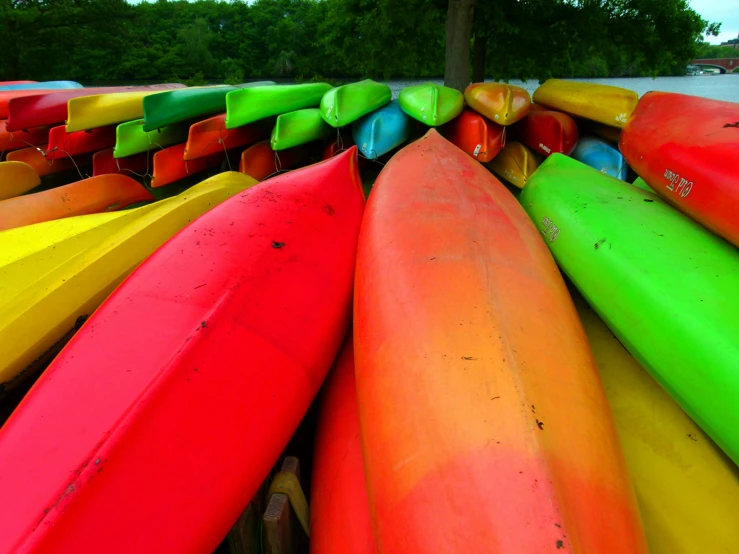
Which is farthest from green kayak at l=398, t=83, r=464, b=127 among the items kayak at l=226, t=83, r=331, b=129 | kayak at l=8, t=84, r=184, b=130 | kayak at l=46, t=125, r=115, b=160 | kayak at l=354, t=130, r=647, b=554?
kayak at l=8, t=84, r=184, b=130

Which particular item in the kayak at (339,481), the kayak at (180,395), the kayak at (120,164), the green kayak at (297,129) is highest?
the green kayak at (297,129)

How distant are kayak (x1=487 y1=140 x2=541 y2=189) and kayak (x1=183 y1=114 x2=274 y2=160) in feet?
5.40

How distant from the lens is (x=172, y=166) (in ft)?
9.59

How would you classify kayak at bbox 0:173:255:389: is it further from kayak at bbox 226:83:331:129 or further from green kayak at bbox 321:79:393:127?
green kayak at bbox 321:79:393:127

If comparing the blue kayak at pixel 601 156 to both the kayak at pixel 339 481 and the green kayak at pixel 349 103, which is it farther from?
the kayak at pixel 339 481

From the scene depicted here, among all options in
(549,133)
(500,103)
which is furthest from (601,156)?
(500,103)

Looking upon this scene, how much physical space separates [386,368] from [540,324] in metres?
0.42

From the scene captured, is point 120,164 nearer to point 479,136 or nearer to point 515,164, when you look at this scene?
point 479,136

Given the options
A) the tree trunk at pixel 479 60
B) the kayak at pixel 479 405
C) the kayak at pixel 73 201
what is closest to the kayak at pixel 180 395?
the kayak at pixel 479 405

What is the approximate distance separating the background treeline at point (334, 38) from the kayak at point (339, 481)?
7.12 m

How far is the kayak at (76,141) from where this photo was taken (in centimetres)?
320

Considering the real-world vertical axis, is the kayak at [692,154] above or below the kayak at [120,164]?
above

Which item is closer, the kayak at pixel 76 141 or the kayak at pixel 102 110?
the kayak at pixel 102 110

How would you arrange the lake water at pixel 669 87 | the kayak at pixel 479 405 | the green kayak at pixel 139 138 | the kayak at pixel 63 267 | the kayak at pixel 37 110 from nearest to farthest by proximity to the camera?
the kayak at pixel 479 405 → the kayak at pixel 63 267 → the green kayak at pixel 139 138 → the kayak at pixel 37 110 → the lake water at pixel 669 87
